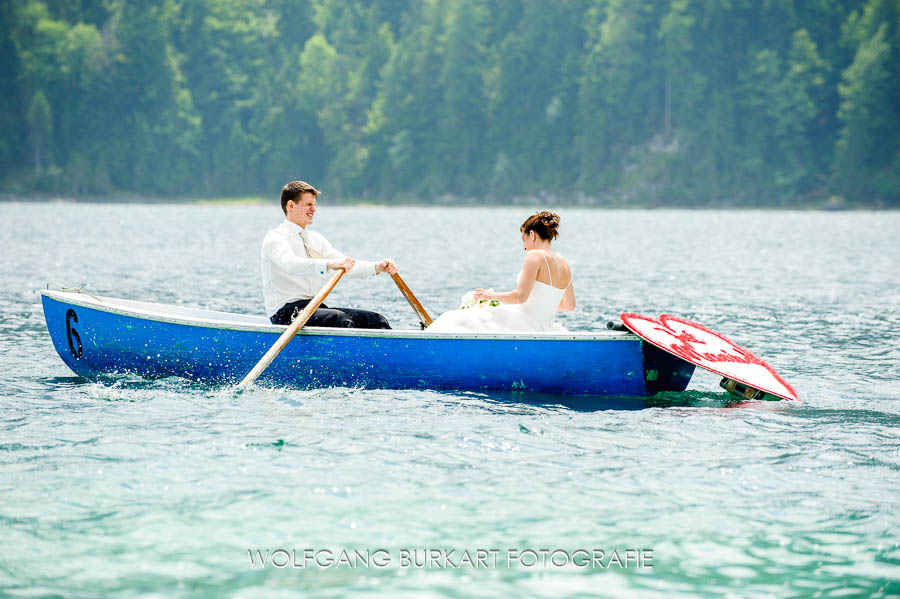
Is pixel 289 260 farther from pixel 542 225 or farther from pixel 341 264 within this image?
pixel 542 225

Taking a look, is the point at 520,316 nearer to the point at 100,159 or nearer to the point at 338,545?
the point at 338,545

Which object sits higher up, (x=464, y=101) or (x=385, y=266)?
(x=464, y=101)

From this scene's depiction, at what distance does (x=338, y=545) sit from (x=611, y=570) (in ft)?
4.50

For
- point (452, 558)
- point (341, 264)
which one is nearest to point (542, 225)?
point (341, 264)

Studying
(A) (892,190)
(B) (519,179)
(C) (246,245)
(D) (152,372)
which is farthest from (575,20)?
(D) (152,372)

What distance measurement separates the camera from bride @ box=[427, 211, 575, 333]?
8.75 metres

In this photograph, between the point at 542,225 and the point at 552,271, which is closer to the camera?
the point at 542,225

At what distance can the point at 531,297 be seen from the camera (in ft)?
29.5

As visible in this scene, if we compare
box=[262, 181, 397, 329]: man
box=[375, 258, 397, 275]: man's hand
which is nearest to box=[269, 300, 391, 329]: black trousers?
box=[262, 181, 397, 329]: man

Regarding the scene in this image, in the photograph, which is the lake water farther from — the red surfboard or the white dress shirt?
the white dress shirt

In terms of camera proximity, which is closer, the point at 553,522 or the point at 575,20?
the point at 553,522

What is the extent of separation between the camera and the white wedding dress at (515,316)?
29.4 feet

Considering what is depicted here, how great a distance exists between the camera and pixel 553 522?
5.89m

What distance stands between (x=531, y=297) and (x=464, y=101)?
8458 cm
